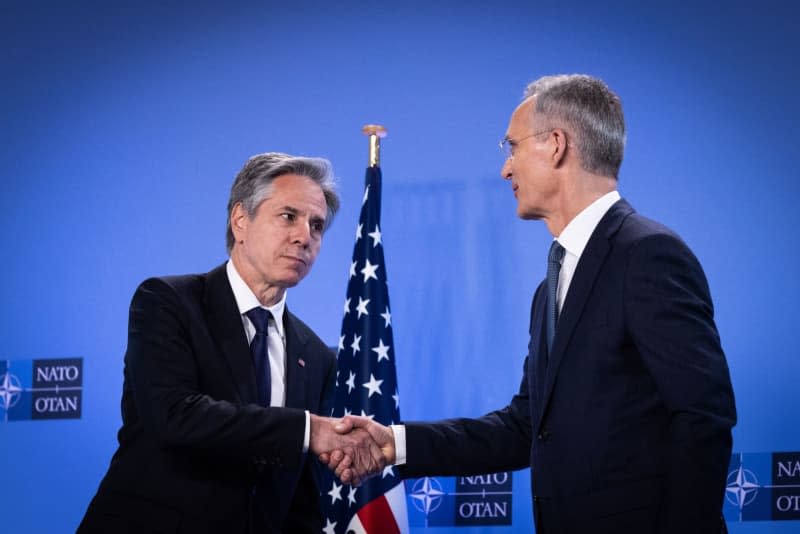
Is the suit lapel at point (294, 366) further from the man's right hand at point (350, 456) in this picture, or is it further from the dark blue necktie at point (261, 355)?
the man's right hand at point (350, 456)

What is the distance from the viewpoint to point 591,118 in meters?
2.71

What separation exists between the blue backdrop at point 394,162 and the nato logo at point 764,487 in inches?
1.9

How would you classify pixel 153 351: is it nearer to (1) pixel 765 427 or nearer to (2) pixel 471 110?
(2) pixel 471 110

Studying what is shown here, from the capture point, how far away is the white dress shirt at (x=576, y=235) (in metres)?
2.61

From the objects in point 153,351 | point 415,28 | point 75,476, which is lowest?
point 75,476

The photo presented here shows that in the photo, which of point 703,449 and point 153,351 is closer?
point 703,449

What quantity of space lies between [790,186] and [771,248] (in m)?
0.30

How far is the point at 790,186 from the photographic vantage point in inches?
169

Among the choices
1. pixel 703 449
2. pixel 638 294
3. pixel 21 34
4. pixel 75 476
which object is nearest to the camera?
pixel 703 449

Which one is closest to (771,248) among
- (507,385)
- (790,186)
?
(790,186)

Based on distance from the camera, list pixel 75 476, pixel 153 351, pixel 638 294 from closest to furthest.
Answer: pixel 638 294 < pixel 153 351 < pixel 75 476

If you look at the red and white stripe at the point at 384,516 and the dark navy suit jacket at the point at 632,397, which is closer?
the dark navy suit jacket at the point at 632,397

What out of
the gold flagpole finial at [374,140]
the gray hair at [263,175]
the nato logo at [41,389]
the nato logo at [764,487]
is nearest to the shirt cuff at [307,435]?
the gray hair at [263,175]

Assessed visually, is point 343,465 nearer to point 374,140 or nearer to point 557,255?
point 557,255
